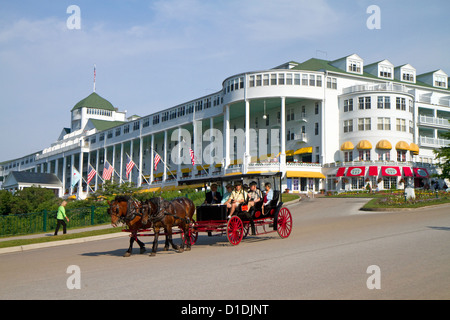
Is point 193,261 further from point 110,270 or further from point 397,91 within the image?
point 397,91

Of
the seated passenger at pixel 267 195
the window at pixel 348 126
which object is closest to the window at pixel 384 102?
the window at pixel 348 126

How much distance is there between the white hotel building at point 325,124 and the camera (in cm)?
5853

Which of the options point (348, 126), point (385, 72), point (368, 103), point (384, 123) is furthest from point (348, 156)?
point (385, 72)

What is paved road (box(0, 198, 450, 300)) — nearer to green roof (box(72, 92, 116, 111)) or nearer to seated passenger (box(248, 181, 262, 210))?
seated passenger (box(248, 181, 262, 210))

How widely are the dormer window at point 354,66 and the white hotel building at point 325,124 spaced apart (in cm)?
14

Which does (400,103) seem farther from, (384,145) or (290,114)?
(290,114)

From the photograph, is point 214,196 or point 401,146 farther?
point 401,146

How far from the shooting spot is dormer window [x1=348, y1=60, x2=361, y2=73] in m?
66.5

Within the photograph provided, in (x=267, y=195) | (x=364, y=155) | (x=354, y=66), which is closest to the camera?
(x=267, y=195)

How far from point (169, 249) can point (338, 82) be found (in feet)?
172

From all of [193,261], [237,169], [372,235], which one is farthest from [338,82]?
[193,261]

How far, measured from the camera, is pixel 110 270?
34.6 feet

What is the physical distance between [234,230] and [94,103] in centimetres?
10590

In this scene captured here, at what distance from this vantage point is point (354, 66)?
67.1m
